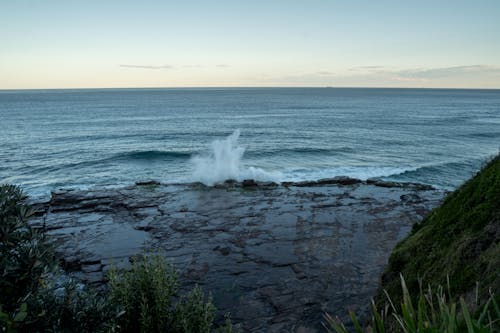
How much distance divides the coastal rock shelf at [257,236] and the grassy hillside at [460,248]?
3.32 metres

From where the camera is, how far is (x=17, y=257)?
5.04 meters

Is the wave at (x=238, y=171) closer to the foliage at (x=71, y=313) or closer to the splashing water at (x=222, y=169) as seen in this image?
the splashing water at (x=222, y=169)

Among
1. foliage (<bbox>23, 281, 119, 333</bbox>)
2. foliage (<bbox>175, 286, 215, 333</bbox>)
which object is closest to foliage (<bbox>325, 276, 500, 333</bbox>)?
foliage (<bbox>23, 281, 119, 333</bbox>)

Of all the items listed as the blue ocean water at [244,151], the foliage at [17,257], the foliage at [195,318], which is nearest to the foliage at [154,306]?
the foliage at [195,318]

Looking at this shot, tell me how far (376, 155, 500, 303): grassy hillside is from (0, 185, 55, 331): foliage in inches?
241

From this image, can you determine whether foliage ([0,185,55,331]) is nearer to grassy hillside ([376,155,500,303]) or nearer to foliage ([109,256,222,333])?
foliage ([109,256,222,333])

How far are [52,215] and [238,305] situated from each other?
43.6 feet

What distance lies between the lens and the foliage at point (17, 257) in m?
4.79

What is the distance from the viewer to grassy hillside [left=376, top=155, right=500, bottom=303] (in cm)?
553

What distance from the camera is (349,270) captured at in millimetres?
12977

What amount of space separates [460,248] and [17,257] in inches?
283

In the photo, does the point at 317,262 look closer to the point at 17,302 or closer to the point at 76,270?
the point at 76,270

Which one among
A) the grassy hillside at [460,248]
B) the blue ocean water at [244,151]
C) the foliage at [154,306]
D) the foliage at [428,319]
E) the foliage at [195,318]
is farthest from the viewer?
the blue ocean water at [244,151]

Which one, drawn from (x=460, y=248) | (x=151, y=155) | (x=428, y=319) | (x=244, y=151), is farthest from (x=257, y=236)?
(x=151, y=155)
